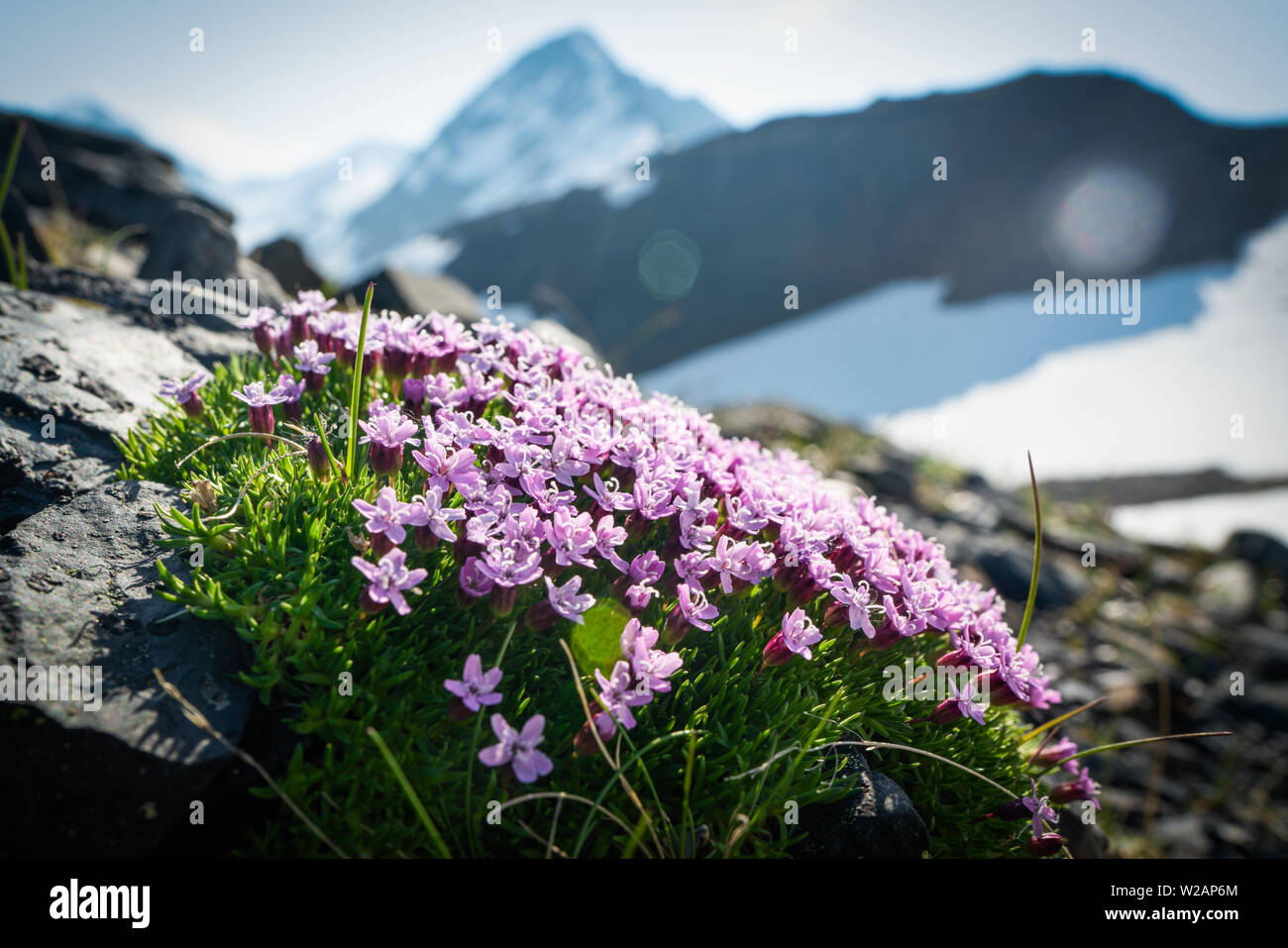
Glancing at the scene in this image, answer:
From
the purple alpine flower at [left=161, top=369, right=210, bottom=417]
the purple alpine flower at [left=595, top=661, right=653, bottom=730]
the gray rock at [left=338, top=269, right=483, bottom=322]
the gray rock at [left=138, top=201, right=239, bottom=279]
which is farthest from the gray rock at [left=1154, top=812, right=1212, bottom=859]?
the gray rock at [left=138, top=201, right=239, bottom=279]

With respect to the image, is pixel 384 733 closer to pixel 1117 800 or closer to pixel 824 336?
pixel 1117 800

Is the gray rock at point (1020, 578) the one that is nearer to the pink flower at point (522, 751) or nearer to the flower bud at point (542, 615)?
the flower bud at point (542, 615)

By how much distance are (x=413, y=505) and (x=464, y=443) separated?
45cm

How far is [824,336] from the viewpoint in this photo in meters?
22.7

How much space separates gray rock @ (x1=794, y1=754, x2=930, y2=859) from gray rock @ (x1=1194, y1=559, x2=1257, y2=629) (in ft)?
28.5

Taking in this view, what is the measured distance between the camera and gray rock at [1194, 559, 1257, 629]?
27.8ft

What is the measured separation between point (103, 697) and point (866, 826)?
8.19ft

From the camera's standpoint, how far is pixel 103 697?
1916 mm

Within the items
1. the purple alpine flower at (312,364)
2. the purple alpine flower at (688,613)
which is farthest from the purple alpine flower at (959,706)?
the purple alpine flower at (312,364)

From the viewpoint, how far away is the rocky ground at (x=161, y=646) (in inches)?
71.7

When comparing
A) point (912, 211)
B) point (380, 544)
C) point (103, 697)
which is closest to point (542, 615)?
point (380, 544)

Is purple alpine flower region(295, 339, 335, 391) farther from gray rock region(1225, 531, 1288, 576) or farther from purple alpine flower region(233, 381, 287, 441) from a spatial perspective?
gray rock region(1225, 531, 1288, 576)

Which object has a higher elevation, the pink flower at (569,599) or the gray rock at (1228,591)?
the pink flower at (569,599)

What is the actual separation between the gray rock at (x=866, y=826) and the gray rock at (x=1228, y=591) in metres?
8.68
